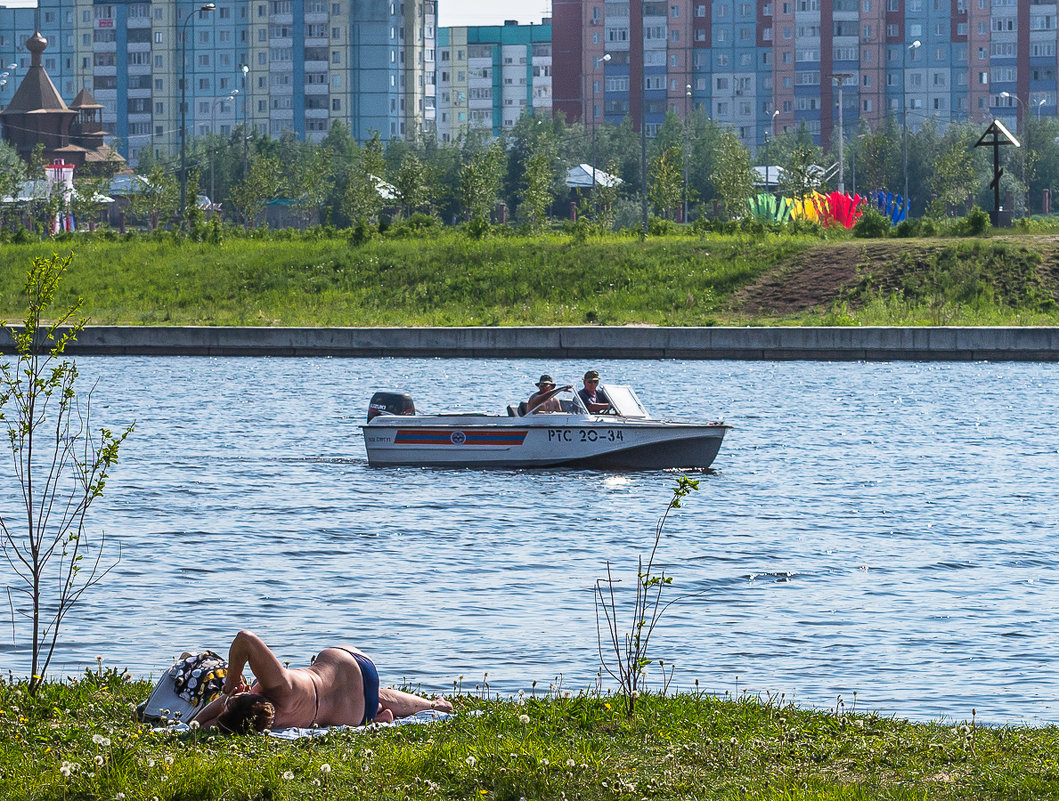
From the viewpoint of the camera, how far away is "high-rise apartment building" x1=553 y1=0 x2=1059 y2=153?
139 m

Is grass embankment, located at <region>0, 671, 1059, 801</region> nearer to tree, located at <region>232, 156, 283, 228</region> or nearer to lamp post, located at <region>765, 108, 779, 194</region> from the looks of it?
tree, located at <region>232, 156, 283, 228</region>

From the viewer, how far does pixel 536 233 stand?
65.7 metres

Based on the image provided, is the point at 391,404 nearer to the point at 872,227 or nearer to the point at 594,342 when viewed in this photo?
the point at 594,342

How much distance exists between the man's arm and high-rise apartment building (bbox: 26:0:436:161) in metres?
137

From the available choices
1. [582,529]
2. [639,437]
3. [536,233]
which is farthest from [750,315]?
[582,529]

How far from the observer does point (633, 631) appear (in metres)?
13.3

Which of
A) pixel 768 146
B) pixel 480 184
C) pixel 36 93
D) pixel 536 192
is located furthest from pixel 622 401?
pixel 36 93

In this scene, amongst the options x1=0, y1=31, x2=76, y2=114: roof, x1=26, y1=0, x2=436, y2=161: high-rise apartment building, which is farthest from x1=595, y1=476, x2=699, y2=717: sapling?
x1=26, y1=0, x2=436, y2=161: high-rise apartment building

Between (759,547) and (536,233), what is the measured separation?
1824 inches

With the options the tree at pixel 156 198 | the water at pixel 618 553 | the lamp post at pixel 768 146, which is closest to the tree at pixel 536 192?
the tree at pixel 156 198

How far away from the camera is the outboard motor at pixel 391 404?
27.3 meters

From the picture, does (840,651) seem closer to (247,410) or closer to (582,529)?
(582,529)

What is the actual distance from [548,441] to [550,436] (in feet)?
0.30

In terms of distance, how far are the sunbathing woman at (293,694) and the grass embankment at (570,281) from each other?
42.5 meters
